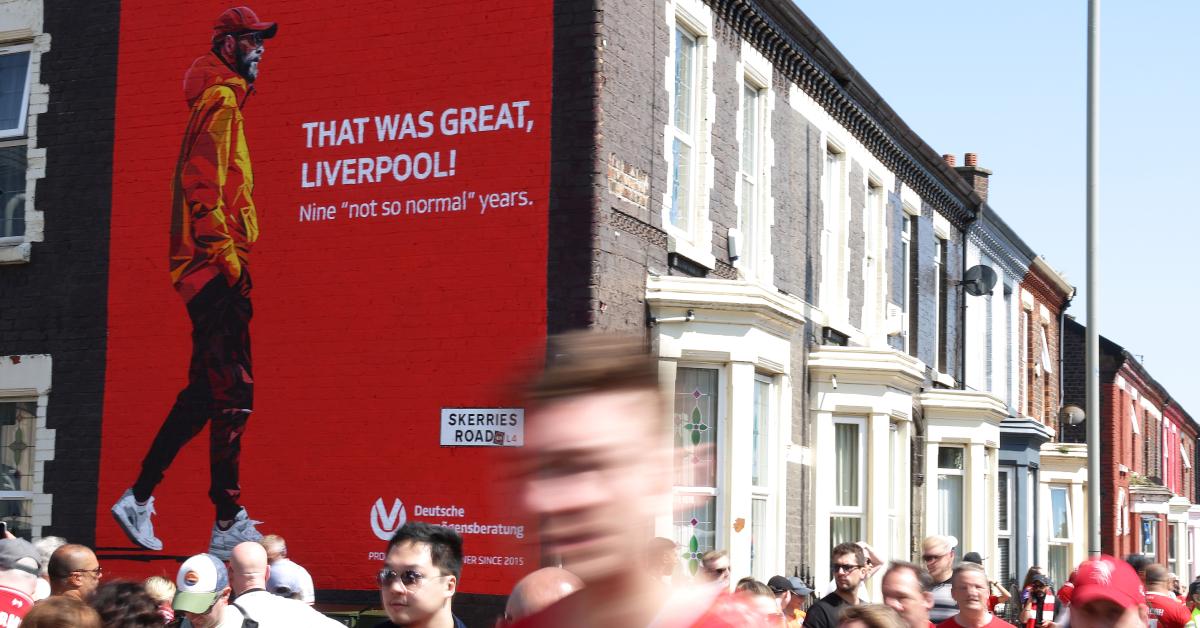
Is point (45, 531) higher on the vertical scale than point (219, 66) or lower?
lower

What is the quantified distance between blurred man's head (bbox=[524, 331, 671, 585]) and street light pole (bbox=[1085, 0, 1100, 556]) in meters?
15.9

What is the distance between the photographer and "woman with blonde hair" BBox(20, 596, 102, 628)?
5078mm

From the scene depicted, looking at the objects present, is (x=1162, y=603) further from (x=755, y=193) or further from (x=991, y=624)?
(x=755, y=193)

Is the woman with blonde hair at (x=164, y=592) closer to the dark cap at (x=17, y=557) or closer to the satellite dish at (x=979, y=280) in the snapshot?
the dark cap at (x=17, y=557)

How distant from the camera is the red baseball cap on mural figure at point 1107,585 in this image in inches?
238

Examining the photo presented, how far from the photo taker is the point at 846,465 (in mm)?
20156

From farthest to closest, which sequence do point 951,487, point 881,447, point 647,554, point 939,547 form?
point 951,487, point 881,447, point 939,547, point 647,554

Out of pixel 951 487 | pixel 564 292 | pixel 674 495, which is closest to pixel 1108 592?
pixel 674 495

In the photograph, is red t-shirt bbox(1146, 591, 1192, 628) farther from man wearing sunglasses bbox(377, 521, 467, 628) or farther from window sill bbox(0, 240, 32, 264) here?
window sill bbox(0, 240, 32, 264)

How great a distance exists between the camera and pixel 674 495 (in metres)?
1.96

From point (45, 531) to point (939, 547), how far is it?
33.9 ft

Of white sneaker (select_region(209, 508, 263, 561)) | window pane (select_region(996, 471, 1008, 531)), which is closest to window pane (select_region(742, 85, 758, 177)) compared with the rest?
white sneaker (select_region(209, 508, 263, 561))

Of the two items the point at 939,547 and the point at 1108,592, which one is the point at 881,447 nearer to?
the point at 939,547

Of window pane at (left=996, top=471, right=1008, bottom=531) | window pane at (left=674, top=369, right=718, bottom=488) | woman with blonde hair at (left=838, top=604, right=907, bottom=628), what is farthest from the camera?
window pane at (left=996, top=471, right=1008, bottom=531)
